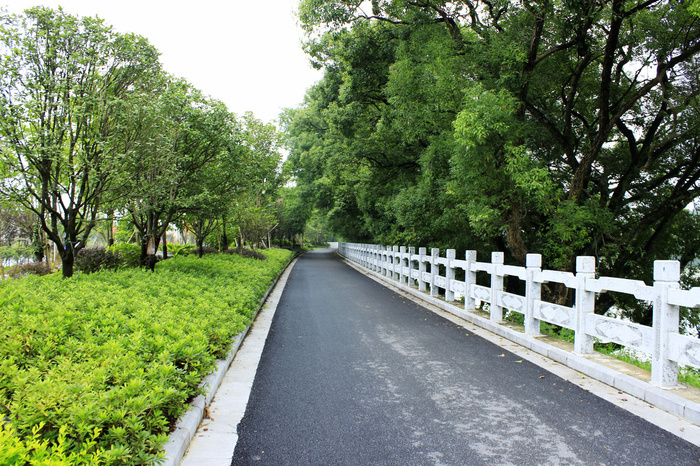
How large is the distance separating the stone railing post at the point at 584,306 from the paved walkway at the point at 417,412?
434 millimetres

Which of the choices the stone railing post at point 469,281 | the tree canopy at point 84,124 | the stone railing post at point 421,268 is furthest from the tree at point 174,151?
the stone railing post at point 469,281

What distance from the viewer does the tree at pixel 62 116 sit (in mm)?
7324

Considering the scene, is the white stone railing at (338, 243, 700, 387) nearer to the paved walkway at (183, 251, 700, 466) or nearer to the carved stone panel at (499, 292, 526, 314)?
the carved stone panel at (499, 292, 526, 314)

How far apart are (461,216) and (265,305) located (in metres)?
6.25

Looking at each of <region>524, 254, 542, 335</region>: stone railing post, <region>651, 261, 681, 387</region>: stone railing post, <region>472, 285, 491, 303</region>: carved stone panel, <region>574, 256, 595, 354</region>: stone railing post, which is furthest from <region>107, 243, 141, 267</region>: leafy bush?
<region>651, 261, 681, 387</region>: stone railing post

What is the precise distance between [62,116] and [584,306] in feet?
29.6

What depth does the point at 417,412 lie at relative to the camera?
3.64 metres

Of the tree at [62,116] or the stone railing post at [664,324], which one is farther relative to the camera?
the tree at [62,116]

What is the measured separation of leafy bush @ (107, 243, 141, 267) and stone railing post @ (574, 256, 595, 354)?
40.5 feet

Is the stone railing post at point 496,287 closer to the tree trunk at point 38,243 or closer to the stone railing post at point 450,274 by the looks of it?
the stone railing post at point 450,274

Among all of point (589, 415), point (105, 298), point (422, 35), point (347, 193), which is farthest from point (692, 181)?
point (347, 193)

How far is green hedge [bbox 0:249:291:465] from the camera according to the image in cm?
238

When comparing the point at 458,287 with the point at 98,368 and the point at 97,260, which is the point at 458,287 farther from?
the point at 97,260

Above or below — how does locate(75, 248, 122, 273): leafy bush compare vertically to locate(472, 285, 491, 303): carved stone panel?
above
